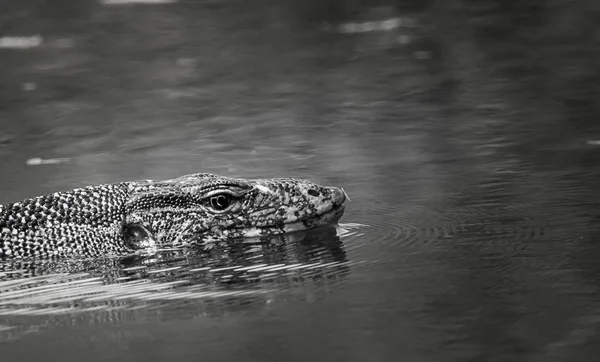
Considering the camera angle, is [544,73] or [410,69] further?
[410,69]

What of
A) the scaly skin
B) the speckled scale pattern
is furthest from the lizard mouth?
the speckled scale pattern

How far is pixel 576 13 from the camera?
65.7 ft

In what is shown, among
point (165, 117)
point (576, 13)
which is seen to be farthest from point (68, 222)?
point (576, 13)

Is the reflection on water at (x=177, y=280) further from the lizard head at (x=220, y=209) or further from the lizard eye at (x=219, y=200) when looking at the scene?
the lizard eye at (x=219, y=200)

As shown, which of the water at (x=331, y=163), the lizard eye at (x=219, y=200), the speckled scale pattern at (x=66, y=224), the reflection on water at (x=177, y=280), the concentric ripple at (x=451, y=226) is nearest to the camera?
the water at (x=331, y=163)

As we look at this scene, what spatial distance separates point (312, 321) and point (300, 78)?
10.5m

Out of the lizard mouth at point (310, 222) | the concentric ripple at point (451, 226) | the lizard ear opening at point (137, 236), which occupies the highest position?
the lizard ear opening at point (137, 236)

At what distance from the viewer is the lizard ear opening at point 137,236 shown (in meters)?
10.2

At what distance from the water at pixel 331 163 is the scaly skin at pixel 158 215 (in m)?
0.28

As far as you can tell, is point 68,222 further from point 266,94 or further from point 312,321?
point 266,94

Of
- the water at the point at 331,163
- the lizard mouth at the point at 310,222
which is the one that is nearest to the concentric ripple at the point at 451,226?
the water at the point at 331,163

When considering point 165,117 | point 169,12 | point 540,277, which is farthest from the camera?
point 169,12

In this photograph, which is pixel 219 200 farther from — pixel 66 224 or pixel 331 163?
pixel 331 163

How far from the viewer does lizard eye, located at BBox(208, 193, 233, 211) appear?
34.0ft
